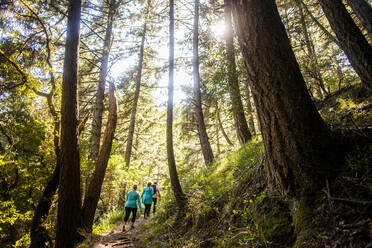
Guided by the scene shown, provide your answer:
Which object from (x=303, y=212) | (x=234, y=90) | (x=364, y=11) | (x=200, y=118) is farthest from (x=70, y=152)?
(x=364, y=11)

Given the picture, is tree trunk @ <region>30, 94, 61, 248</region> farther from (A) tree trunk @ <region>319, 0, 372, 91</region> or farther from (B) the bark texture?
(A) tree trunk @ <region>319, 0, 372, 91</region>

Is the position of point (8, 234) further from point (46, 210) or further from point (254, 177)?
point (254, 177)

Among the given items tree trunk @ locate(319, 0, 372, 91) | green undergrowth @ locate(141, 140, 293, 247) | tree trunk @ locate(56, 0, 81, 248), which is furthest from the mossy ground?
tree trunk @ locate(56, 0, 81, 248)

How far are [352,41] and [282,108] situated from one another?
3527 mm

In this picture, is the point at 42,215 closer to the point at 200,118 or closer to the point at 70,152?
the point at 70,152

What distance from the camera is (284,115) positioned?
2.41m

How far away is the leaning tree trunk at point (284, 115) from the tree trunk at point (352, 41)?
2588 mm

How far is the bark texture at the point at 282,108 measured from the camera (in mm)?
2254

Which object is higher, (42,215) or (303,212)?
(303,212)

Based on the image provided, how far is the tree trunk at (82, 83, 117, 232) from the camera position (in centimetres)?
614

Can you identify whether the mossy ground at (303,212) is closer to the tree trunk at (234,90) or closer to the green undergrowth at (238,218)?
the green undergrowth at (238,218)

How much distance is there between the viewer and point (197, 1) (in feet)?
34.6

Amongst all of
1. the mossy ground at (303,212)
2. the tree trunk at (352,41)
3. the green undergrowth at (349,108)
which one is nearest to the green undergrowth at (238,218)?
the mossy ground at (303,212)

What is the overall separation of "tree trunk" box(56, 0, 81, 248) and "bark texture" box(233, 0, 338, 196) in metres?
4.91
